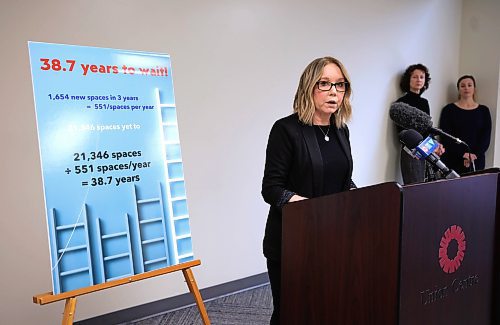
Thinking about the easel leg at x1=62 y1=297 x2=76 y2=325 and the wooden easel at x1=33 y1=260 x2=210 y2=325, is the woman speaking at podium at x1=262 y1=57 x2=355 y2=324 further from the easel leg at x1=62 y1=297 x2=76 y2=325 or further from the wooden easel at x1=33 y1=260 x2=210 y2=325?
the easel leg at x1=62 y1=297 x2=76 y2=325

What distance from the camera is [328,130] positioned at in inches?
69.1

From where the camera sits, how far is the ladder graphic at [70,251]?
5.77 ft

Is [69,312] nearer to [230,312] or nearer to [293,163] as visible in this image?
[293,163]

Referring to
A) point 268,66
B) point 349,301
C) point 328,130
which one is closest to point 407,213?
point 349,301

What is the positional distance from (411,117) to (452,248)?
7.69ft

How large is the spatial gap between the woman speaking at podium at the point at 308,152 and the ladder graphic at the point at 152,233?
576mm

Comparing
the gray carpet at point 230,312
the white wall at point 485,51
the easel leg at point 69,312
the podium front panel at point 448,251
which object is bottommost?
the gray carpet at point 230,312

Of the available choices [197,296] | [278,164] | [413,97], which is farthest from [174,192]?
[413,97]

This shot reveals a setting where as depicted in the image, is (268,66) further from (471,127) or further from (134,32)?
(471,127)

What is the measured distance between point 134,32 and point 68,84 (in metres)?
0.99

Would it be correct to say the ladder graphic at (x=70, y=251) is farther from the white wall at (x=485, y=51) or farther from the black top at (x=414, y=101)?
the white wall at (x=485, y=51)

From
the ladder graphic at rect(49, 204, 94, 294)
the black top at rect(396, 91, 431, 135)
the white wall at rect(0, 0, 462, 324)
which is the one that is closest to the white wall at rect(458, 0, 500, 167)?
the white wall at rect(0, 0, 462, 324)

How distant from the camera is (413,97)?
166 inches

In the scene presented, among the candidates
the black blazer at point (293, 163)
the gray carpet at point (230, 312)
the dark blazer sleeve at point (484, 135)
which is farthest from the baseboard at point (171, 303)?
the dark blazer sleeve at point (484, 135)
